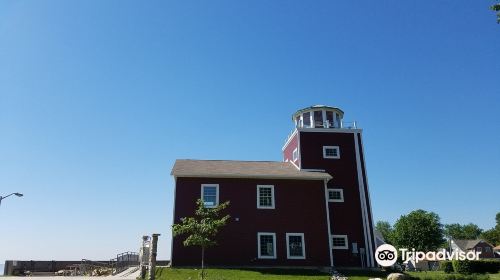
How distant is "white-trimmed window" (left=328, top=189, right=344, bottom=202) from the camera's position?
30.9 m

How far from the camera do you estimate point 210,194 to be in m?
28.1

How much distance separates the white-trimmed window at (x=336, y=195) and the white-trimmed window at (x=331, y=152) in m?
2.84

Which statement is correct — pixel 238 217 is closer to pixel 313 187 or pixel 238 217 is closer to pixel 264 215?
pixel 264 215

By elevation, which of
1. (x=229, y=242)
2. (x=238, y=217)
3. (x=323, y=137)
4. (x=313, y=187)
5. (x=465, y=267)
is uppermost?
(x=323, y=137)

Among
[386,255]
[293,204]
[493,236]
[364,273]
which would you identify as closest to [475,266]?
[386,255]

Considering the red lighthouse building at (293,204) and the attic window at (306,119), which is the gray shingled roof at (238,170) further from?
the attic window at (306,119)

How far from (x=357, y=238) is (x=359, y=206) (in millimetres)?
2498

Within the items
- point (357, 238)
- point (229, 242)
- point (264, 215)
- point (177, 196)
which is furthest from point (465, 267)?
point (177, 196)

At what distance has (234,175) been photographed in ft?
93.7

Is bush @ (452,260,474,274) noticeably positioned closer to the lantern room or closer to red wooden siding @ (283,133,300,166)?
the lantern room

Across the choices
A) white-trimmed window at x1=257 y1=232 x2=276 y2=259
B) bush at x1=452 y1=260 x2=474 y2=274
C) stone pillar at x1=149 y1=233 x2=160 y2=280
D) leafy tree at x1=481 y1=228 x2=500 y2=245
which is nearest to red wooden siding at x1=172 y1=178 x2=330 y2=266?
white-trimmed window at x1=257 y1=232 x2=276 y2=259

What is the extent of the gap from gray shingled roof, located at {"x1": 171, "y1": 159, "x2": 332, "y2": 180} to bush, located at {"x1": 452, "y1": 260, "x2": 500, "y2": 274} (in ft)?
51.8

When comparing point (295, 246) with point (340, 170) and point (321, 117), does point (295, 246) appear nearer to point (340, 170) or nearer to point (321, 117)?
point (340, 170)

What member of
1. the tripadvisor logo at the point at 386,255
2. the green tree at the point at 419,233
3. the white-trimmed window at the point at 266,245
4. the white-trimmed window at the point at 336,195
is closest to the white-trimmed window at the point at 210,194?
the white-trimmed window at the point at 266,245
